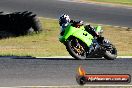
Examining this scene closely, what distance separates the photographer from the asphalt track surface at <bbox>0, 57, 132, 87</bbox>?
12.4m

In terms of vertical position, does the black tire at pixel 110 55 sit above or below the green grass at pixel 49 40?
above

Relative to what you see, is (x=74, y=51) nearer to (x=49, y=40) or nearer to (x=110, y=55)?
(x=110, y=55)

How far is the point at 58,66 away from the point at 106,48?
7.44ft

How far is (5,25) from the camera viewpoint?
81.6ft

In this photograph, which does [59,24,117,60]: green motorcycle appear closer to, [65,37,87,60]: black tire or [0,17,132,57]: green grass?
[65,37,87,60]: black tire

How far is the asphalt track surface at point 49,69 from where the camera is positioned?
12.4 metres

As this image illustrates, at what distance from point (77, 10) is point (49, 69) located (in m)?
19.9

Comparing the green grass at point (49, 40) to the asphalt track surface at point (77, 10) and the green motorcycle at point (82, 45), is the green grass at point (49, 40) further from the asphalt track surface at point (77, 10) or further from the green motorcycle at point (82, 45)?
the green motorcycle at point (82, 45)

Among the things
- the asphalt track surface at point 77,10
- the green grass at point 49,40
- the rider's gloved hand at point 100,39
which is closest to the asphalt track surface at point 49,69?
the rider's gloved hand at point 100,39

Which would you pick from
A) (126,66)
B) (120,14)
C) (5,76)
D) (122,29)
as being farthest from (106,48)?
(120,14)

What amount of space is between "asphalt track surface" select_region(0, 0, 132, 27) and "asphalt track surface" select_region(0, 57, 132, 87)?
14.6 metres

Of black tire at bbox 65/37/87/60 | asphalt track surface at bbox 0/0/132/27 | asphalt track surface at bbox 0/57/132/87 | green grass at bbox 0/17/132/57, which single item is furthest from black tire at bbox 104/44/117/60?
asphalt track surface at bbox 0/0/132/27

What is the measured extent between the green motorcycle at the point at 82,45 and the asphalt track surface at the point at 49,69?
0.22 meters

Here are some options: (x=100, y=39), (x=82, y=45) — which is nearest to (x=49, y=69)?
(x=82, y=45)
